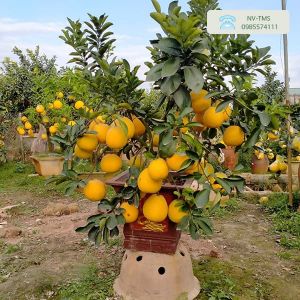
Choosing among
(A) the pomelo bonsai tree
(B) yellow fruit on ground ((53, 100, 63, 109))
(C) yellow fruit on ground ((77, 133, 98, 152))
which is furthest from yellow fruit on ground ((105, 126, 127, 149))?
(B) yellow fruit on ground ((53, 100, 63, 109))

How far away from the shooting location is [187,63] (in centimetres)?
188

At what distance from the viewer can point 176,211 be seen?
2.15 metres

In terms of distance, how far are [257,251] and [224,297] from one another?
1.03 m

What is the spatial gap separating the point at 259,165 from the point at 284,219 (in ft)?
9.10

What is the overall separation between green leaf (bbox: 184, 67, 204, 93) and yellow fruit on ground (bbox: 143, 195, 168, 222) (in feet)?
2.32

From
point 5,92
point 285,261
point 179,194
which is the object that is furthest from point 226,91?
point 5,92

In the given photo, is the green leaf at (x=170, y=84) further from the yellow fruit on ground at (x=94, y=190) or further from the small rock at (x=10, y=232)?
the small rock at (x=10, y=232)

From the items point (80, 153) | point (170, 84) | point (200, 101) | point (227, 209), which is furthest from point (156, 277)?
point (227, 209)

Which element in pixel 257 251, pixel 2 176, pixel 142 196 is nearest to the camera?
pixel 142 196

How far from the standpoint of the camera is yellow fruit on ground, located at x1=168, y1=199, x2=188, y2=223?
211 centimetres

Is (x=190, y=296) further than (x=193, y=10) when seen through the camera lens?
Yes

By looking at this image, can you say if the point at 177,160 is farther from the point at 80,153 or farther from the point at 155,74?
the point at 80,153

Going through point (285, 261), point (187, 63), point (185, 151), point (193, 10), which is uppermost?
point (193, 10)

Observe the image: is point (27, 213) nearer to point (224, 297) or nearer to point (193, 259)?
point (193, 259)
